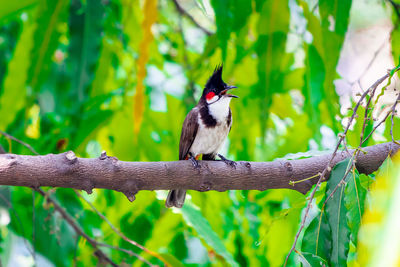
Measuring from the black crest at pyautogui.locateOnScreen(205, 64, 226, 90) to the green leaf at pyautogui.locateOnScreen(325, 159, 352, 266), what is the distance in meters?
1.82

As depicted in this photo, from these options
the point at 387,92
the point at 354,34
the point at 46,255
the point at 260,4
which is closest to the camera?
the point at 387,92

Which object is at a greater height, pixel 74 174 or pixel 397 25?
pixel 397 25

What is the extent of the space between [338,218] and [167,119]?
6.60ft

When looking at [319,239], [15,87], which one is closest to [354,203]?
[319,239]

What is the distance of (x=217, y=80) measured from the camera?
3.16 metres

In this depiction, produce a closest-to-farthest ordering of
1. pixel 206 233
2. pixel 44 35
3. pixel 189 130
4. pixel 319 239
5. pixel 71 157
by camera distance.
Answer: pixel 319 239 → pixel 71 157 → pixel 206 233 → pixel 44 35 → pixel 189 130

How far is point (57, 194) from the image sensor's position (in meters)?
2.83

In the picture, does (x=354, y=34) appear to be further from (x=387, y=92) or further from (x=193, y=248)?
(x=387, y=92)

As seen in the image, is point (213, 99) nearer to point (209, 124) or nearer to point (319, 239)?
point (209, 124)

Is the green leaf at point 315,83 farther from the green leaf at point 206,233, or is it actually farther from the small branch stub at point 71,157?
the small branch stub at point 71,157

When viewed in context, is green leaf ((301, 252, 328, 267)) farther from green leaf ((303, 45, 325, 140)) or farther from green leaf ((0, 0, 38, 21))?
green leaf ((0, 0, 38, 21))

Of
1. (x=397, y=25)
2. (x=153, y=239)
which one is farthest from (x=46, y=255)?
(x=397, y=25)

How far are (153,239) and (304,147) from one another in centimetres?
107

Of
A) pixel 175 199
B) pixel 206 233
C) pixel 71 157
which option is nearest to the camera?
pixel 71 157
